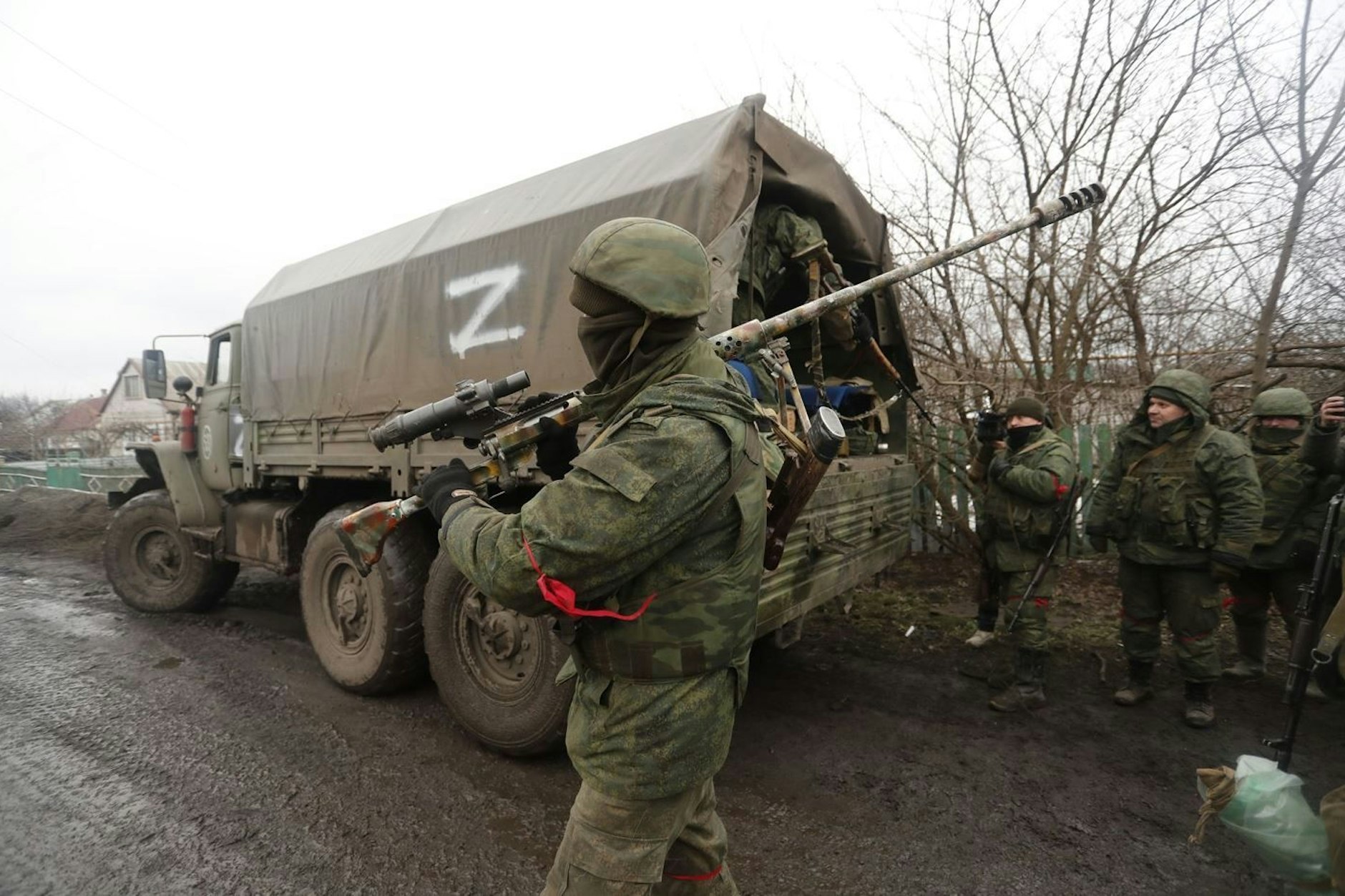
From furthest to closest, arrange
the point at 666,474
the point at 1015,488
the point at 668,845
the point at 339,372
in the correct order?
the point at 339,372 → the point at 1015,488 → the point at 668,845 → the point at 666,474

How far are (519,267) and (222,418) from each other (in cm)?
354

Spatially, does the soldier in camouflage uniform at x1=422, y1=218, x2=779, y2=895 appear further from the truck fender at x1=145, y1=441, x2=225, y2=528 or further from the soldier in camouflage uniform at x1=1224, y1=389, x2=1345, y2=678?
the truck fender at x1=145, y1=441, x2=225, y2=528

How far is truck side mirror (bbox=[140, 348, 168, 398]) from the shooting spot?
5449 millimetres

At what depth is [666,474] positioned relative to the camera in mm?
1247

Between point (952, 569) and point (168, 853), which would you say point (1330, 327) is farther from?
point (168, 853)

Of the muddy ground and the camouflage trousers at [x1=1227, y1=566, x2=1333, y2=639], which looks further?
the camouflage trousers at [x1=1227, y1=566, x2=1333, y2=639]

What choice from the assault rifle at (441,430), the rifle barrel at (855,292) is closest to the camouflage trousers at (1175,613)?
the rifle barrel at (855,292)

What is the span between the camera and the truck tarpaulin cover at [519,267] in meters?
3.08

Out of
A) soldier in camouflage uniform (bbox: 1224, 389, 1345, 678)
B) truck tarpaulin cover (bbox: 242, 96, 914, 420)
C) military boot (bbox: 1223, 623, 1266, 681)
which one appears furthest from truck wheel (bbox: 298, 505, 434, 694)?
military boot (bbox: 1223, 623, 1266, 681)

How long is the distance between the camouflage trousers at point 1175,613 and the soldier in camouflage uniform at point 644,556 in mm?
3135

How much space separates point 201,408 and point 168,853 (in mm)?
4359

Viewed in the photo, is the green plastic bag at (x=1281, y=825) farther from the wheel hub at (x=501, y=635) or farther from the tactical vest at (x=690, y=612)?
the wheel hub at (x=501, y=635)

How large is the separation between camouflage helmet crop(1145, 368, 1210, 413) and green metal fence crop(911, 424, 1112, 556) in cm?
218

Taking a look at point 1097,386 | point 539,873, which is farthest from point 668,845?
point 1097,386
